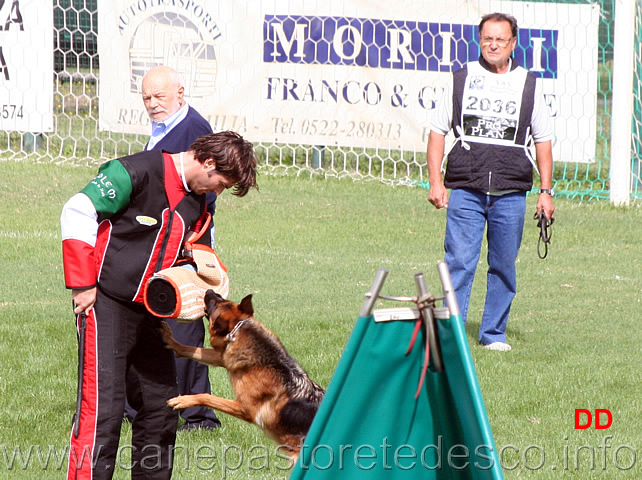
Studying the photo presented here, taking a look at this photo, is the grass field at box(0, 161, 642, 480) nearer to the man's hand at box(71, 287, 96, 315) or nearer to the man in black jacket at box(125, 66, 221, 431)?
the man in black jacket at box(125, 66, 221, 431)

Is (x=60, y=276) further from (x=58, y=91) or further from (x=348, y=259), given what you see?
(x=58, y=91)

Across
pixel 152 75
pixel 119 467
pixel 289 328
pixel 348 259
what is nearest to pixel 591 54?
pixel 348 259

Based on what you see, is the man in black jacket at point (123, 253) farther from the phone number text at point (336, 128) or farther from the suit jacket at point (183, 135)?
the phone number text at point (336, 128)

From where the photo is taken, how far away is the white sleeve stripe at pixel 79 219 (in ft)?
12.8

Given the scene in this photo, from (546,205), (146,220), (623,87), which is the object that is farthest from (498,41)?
(623,87)

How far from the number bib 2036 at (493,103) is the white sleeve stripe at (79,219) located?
3.77 metres

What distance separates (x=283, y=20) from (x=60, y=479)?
10.3 meters

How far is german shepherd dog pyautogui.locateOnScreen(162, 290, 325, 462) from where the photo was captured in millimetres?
4605

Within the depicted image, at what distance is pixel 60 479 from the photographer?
482 centimetres

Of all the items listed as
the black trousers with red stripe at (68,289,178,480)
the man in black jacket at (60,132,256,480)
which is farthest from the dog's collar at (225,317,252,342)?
the man in black jacket at (60,132,256,480)

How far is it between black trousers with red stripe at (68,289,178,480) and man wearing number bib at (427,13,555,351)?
322 cm

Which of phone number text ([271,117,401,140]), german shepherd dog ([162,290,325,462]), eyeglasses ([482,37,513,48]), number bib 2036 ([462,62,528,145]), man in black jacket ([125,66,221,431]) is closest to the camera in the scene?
german shepherd dog ([162,290,325,462])

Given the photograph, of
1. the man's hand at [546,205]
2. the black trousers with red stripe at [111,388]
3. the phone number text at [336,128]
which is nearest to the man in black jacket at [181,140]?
the black trousers with red stripe at [111,388]

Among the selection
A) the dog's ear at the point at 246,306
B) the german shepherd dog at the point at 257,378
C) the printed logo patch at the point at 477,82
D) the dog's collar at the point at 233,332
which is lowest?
the german shepherd dog at the point at 257,378
